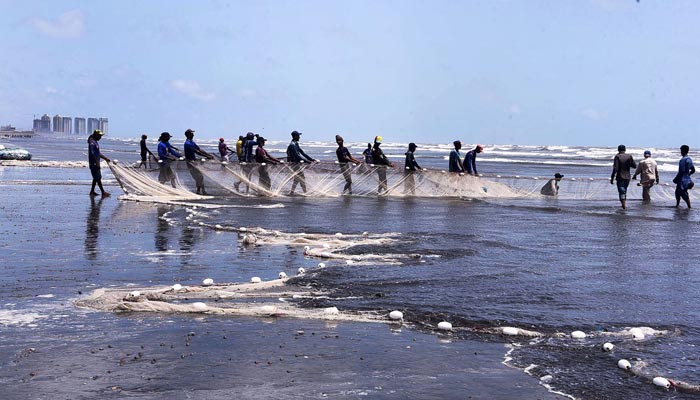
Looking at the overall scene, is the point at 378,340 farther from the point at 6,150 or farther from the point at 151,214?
the point at 6,150

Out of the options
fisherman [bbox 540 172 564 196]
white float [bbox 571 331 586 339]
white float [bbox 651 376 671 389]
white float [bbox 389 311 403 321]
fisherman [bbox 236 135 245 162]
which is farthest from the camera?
fisherman [bbox 236 135 245 162]

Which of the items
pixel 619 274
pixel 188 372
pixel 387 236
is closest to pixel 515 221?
pixel 387 236

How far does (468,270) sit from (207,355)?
5.13 m

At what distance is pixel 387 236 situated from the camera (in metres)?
14.1

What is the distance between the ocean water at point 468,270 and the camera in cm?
677

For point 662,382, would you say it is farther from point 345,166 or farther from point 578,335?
point 345,166

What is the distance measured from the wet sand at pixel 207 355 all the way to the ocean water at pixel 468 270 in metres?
0.10

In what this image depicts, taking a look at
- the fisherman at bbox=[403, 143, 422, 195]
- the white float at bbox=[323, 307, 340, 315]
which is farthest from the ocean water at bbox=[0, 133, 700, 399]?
the fisherman at bbox=[403, 143, 422, 195]

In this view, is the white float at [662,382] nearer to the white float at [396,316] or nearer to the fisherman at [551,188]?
the white float at [396,316]

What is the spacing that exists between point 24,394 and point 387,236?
9383 millimetres

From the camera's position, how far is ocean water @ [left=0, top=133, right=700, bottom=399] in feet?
22.2

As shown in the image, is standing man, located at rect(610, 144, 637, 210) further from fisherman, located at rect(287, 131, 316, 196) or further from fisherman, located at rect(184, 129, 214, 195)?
fisherman, located at rect(184, 129, 214, 195)

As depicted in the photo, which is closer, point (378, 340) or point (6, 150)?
point (378, 340)

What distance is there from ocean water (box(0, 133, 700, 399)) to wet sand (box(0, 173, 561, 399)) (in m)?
0.10
